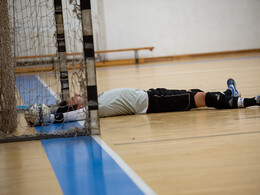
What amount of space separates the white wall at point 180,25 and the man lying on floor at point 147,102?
330 inches

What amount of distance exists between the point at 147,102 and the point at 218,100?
656mm

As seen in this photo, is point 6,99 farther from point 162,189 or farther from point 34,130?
point 162,189

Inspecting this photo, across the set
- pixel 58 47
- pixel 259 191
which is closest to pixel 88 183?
pixel 259 191

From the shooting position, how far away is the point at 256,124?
3.08 m

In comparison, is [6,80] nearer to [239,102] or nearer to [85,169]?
[85,169]

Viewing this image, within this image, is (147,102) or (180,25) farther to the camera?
(180,25)

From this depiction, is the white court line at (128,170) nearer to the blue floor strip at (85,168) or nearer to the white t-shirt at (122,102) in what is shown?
the blue floor strip at (85,168)

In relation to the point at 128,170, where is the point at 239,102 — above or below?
above

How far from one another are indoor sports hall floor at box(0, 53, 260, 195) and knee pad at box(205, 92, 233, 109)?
20 centimetres

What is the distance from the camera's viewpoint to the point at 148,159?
2.35 metres

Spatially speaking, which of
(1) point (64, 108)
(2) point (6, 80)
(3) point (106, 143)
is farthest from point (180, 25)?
(3) point (106, 143)

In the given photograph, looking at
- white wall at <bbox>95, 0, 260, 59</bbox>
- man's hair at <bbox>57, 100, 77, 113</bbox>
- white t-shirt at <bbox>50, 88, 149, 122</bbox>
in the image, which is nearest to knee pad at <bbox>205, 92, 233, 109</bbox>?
white t-shirt at <bbox>50, 88, 149, 122</bbox>

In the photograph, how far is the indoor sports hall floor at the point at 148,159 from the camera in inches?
76.0

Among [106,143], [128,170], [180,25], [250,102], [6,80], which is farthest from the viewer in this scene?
[180,25]
